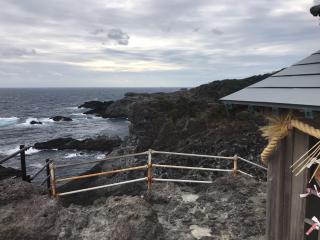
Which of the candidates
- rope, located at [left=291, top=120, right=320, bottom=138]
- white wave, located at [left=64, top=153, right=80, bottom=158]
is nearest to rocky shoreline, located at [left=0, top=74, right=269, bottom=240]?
rope, located at [left=291, top=120, right=320, bottom=138]

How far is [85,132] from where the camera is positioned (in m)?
56.8

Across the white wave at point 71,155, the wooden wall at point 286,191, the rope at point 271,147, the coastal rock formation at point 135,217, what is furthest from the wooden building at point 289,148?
the white wave at point 71,155

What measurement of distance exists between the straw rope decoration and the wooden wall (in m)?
0.09

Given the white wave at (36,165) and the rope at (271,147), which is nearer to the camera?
the rope at (271,147)

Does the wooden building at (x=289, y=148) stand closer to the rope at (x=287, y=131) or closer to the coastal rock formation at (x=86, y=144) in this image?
the rope at (x=287, y=131)

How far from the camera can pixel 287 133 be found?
503cm

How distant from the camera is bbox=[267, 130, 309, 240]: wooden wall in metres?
4.97

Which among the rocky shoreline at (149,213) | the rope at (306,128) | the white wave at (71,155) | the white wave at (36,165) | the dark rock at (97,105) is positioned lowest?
the white wave at (36,165)

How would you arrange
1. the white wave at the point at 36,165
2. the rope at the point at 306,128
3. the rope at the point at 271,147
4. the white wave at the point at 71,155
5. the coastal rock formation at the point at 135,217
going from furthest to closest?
1. the white wave at the point at 71,155
2. the white wave at the point at 36,165
3. the coastal rock formation at the point at 135,217
4. the rope at the point at 271,147
5. the rope at the point at 306,128

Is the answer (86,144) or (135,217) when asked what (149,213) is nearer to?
(135,217)

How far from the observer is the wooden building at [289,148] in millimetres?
Answer: 4594

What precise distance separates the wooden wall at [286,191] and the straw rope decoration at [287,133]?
3.7 inches

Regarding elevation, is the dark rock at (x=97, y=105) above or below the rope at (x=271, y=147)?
below

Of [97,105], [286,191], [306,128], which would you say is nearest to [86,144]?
[286,191]
